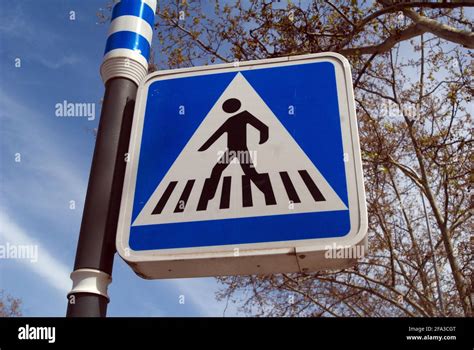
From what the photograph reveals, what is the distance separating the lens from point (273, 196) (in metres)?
1.12

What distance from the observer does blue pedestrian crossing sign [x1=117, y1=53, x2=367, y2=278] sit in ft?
3.51

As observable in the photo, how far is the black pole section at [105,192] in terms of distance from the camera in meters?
1.04

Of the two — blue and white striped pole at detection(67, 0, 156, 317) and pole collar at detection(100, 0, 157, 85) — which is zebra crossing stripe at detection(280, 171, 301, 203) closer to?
blue and white striped pole at detection(67, 0, 156, 317)

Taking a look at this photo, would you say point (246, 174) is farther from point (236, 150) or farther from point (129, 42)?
point (129, 42)

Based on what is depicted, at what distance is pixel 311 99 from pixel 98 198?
0.64m

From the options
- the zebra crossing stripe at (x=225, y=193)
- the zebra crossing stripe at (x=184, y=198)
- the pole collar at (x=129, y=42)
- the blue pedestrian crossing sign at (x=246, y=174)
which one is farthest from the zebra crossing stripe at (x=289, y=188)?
the pole collar at (x=129, y=42)

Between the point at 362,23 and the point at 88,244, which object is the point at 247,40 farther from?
the point at 88,244

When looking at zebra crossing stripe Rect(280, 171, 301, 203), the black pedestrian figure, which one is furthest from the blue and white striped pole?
zebra crossing stripe Rect(280, 171, 301, 203)

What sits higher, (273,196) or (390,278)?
(390,278)

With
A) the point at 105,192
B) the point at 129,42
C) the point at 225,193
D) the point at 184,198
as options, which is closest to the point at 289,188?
the point at 225,193
